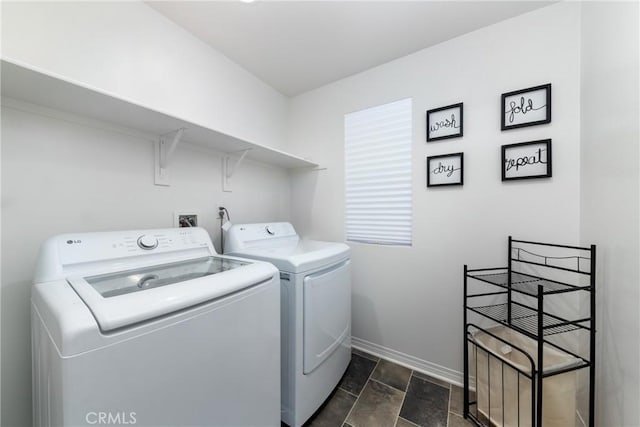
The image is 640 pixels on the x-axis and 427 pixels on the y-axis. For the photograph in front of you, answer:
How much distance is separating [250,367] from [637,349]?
4.64 feet

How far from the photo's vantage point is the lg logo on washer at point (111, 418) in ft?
1.81

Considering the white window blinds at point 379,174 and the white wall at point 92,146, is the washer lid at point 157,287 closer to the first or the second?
the white wall at point 92,146

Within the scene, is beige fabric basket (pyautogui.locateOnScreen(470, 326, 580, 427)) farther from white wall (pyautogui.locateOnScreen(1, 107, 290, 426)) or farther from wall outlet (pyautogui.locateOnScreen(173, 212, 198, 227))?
white wall (pyautogui.locateOnScreen(1, 107, 290, 426))

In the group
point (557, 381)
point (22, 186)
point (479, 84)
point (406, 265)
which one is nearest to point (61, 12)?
point (22, 186)

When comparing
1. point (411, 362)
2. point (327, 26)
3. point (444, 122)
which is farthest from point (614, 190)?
point (327, 26)

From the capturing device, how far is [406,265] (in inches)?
71.4

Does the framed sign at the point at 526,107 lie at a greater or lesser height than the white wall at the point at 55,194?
greater

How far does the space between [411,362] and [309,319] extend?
1.06 metres

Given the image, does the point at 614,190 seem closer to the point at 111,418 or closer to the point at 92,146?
the point at 111,418

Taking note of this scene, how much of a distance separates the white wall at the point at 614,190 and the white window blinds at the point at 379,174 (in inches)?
36.0

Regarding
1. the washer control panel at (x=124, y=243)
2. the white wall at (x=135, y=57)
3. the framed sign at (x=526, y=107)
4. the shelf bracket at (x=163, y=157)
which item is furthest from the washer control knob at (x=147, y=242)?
the framed sign at (x=526, y=107)

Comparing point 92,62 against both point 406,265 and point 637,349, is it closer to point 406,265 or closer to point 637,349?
point 406,265

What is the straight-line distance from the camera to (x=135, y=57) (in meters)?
1.32

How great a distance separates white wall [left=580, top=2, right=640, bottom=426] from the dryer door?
47.2 inches
